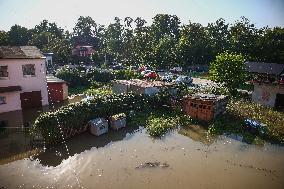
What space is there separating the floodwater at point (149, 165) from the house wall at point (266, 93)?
9450 mm

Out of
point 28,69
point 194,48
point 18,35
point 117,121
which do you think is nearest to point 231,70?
point 117,121

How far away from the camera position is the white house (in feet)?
82.2

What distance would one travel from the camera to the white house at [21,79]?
82.2 ft

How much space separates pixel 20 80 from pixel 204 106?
19.2 metres

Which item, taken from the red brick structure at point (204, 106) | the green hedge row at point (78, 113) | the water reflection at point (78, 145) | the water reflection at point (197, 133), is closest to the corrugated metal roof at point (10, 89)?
the green hedge row at point (78, 113)

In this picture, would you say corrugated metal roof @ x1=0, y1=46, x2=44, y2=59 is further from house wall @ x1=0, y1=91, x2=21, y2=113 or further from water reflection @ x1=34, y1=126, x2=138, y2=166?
water reflection @ x1=34, y1=126, x2=138, y2=166

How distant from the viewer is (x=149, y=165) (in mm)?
16188

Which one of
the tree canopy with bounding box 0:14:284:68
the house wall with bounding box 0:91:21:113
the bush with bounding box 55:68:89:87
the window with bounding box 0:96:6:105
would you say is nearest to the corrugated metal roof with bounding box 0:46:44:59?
the house wall with bounding box 0:91:21:113

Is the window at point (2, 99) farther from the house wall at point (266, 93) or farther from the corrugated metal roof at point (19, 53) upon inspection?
the house wall at point (266, 93)

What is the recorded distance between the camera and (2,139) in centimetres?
2012

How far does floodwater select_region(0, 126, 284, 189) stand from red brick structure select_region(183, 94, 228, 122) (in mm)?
3456

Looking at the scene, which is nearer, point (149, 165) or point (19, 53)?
point (149, 165)

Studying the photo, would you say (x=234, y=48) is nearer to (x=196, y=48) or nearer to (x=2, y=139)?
(x=196, y=48)

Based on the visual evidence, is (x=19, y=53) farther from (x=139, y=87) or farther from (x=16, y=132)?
(x=139, y=87)
